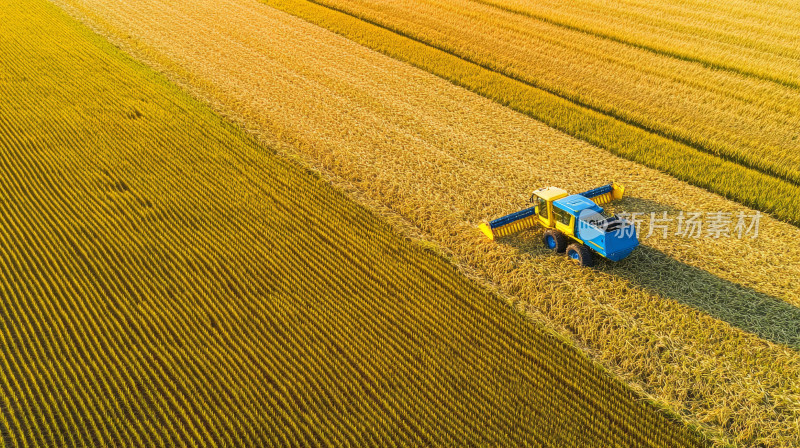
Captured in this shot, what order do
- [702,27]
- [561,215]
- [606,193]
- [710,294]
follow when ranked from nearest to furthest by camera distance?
1. [710,294]
2. [561,215]
3. [606,193]
4. [702,27]

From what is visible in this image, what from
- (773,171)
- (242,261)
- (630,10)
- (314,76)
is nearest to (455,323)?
(242,261)

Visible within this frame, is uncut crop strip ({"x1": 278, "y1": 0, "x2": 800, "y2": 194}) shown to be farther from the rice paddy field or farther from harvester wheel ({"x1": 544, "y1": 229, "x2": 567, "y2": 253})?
harvester wheel ({"x1": 544, "y1": 229, "x2": 567, "y2": 253})

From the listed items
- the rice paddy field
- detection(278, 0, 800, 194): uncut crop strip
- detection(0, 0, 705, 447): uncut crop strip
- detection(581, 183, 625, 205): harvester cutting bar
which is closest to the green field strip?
the rice paddy field

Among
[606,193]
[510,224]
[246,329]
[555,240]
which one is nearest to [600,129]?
[606,193]

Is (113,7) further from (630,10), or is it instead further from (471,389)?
(471,389)

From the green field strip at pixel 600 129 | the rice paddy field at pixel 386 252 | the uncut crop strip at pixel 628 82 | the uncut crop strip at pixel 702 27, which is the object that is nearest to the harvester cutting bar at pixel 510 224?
the rice paddy field at pixel 386 252

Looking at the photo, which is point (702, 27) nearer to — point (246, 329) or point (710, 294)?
point (710, 294)
